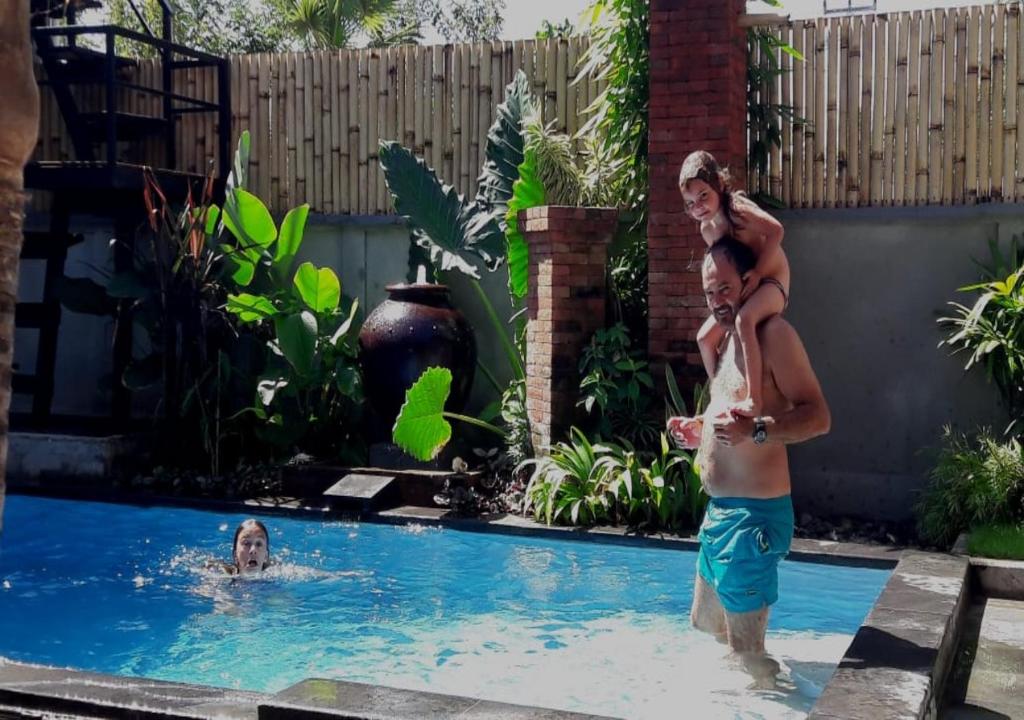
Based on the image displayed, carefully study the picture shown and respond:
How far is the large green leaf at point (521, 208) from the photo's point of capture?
8383 millimetres

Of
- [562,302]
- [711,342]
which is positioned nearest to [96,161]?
[562,302]

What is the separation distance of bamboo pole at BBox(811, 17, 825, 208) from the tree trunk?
6.57m

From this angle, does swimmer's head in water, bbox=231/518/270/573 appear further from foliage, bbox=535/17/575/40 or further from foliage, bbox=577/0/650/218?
foliage, bbox=535/17/575/40

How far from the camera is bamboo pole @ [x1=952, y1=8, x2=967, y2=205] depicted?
7.82m

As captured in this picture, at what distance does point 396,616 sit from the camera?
590cm

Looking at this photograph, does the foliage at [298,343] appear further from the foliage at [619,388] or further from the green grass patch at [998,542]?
the green grass patch at [998,542]

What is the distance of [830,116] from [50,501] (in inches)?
240

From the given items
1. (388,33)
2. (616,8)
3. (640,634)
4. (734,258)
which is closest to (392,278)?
(616,8)

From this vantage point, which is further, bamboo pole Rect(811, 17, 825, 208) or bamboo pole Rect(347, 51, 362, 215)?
bamboo pole Rect(347, 51, 362, 215)

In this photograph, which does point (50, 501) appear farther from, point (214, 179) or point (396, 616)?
point (396, 616)

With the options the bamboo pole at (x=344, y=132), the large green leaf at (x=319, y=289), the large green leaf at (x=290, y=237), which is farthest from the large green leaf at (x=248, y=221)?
the bamboo pole at (x=344, y=132)

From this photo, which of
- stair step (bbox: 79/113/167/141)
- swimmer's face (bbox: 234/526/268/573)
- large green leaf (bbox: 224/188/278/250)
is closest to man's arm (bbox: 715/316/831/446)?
swimmer's face (bbox: 234/526/268/573)

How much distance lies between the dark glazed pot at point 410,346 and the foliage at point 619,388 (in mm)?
1224

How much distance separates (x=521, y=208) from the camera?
845 cm
